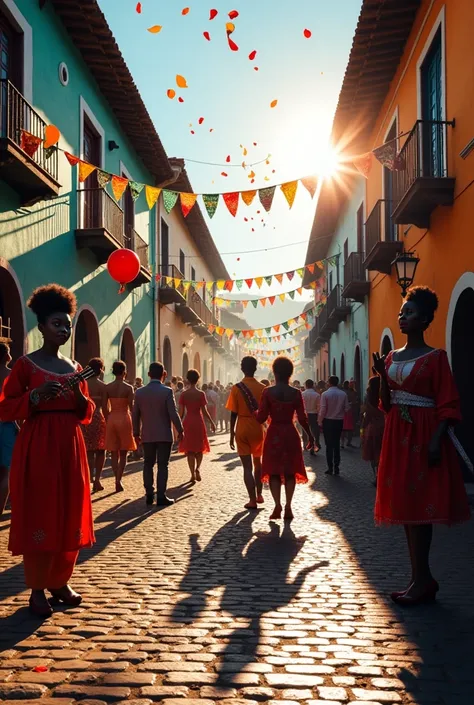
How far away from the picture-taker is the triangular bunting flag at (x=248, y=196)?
12625mm

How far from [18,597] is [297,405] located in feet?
12.8

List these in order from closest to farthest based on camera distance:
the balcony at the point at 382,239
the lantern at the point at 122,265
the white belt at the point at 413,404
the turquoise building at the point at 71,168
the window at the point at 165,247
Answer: the white belt at the point at 413,404 < the turquoise building at the point at 71,168 < the lantern at the point at 122,265 < the balcony at the point at 382,239 < the window at the point at 165,247

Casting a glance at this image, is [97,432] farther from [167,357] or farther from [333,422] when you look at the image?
[167,357]

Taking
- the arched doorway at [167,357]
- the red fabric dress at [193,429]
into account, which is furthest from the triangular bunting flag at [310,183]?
the arched doorway at [167,357]

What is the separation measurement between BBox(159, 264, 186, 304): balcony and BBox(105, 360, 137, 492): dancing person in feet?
35.3

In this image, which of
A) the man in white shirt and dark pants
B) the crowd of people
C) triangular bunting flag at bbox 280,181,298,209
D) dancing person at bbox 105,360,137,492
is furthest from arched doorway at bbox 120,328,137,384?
the crowd of people

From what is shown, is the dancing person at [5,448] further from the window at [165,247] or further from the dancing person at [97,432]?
the window at [165,247]

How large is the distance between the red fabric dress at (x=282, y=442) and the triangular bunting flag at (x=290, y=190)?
5292 mm

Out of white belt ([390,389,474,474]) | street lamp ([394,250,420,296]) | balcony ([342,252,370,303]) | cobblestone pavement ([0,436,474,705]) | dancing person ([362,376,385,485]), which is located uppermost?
balcony ([342,252,370,303])

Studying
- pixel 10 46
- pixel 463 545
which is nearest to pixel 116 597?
→ pixel 463 545

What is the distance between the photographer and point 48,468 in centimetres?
445

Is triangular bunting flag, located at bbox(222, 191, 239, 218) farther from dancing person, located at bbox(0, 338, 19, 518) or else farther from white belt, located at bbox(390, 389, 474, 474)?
white belt, located at bbox(390, 389, 474, 474)

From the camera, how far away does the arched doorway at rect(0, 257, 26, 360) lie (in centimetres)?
1021

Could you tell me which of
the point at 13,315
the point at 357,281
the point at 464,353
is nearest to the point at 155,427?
the point at 13,315
